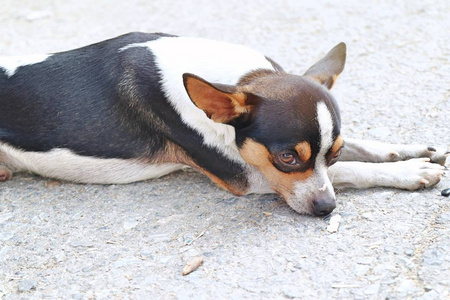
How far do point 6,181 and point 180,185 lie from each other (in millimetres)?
1403

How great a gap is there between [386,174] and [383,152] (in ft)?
1.29

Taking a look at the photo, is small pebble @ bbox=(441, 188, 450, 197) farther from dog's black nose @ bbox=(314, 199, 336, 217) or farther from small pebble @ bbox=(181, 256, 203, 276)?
small pebble @ bbox=(181, 256, 203, 276)

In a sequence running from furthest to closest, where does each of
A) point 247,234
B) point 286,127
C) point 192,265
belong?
point 247,234 → point 286,127 → point 192,265

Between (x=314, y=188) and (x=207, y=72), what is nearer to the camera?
(x=314, y=188)

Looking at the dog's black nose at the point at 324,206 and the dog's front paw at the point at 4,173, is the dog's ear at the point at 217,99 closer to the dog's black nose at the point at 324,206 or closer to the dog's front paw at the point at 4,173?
the dog's black nose at the point at 324,206

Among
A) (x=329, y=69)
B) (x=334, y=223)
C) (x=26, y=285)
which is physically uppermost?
(x=329, y=69)

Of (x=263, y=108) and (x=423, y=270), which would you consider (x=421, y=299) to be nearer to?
(x=423, y=270)

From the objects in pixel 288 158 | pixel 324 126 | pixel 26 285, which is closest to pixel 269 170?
pixel 288 158

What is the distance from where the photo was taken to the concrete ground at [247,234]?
389 cm

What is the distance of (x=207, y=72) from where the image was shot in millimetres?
4660

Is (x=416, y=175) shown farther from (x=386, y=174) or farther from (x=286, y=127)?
(x=286, y=127)

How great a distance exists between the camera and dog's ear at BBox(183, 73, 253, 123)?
13.4 feet

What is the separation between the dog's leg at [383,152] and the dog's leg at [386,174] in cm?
22

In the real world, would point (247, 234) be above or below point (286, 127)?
below
